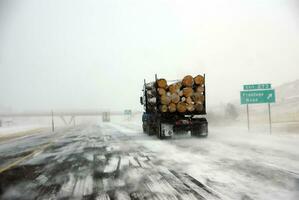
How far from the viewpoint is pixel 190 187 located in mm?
6086

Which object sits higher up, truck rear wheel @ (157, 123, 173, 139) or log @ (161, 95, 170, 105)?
log @ (161, 95, 170, 105)

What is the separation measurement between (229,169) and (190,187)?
2.08 meters

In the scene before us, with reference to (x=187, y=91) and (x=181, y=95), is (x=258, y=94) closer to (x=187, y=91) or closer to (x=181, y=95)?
(x=187, y=91)

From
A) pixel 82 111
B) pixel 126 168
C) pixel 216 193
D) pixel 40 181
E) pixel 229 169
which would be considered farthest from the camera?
pixel 82 111

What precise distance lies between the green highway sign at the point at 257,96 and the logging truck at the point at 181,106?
4.27 m

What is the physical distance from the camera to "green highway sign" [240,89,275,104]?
19906 mm

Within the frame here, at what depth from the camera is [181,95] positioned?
1744 centimetres

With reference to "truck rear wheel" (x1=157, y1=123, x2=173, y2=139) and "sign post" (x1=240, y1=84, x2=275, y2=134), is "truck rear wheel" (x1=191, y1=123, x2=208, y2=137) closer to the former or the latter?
"truck rear wheel" (x1=157, y1=123, x2=173, y2=139)

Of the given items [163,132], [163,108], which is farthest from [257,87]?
[163,132]

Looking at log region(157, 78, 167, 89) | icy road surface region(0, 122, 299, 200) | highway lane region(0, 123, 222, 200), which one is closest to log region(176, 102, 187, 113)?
log region(157, 78, 167, 89)

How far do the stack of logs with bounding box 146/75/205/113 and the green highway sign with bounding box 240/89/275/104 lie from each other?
434 cm

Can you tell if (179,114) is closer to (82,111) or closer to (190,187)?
(190,187)

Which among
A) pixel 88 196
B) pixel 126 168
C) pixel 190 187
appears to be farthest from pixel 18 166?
pixel 190 187

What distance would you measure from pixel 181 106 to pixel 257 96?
5902mm
